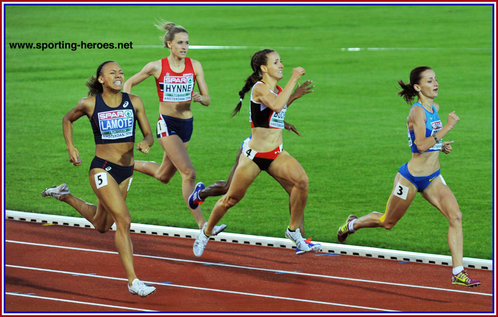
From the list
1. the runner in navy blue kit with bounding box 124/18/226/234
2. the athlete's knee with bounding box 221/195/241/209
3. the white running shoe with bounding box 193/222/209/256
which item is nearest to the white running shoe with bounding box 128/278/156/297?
the athlete's knee with bounding box 221/195/241/209

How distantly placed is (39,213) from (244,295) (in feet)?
15.4

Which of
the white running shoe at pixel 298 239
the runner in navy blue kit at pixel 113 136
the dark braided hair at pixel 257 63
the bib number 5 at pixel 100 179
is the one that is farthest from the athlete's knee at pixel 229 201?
the bib number 5 at pixel 100 179

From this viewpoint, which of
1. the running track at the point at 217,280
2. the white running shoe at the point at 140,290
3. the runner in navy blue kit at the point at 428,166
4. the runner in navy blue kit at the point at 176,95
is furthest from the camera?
the runner in navy blue kit at the point at 176,95

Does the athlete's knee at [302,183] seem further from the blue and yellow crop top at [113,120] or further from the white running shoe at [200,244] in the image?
the blue and yellow crop top at [113,120]

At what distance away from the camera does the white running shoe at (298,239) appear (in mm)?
11203

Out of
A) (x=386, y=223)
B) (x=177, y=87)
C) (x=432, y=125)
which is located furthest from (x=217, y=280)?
(x=432, y=125)

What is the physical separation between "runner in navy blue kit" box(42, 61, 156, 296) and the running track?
0.87 m

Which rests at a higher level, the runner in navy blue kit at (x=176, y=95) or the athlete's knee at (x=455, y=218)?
the runner in navy blue kit at (x=176, y=95)

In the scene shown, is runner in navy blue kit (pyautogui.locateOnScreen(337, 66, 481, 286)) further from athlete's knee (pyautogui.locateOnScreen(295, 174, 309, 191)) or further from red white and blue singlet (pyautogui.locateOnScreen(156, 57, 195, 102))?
red white and blue singlet (pyautogui.locateOnScreen(156, 57, 195, 102))

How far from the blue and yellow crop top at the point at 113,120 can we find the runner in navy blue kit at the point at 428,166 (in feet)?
8.76

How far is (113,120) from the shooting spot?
9.75 metres

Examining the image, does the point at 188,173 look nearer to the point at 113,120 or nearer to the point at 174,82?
the point at 174,82

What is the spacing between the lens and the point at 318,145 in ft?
63.8

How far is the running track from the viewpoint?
32.9 feet
